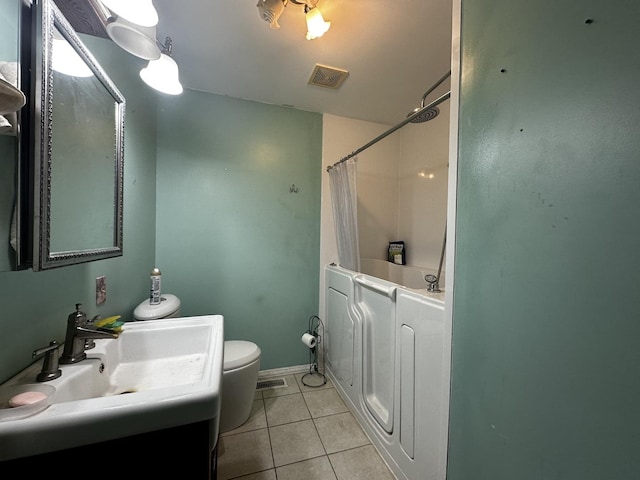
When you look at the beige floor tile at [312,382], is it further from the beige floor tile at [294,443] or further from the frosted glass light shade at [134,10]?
the frosted glass light shade at [134,10]

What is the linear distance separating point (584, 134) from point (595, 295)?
346mm

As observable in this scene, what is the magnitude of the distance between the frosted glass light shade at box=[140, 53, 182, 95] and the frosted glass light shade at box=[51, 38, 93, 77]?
32cm

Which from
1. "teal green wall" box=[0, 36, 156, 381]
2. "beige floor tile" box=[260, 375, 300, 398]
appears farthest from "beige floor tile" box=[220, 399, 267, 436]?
"teal green wall" box=[0, 36, 156, 381]

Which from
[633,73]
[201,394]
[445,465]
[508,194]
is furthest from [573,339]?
[201,394]

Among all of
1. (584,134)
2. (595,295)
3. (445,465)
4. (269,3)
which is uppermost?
(269,3)

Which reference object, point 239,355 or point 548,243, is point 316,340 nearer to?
point 239,355

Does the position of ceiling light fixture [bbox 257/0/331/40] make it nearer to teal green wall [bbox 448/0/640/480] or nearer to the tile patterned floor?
teal green wall [bbox 448/0/640/480]

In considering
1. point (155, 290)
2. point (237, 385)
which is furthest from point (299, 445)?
point (155, 290)

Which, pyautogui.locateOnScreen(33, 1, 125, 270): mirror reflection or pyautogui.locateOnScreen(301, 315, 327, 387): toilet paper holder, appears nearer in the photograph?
pyautogui.locateOnScreen(33, 1, 125, 270): mirror reflection

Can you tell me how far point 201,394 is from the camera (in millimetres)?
565

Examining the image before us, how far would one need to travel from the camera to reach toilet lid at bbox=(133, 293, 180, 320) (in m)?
1.26

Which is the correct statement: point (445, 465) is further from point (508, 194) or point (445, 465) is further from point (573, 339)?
point (508, 194)

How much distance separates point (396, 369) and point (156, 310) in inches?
52.1

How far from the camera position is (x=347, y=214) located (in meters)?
1.96
